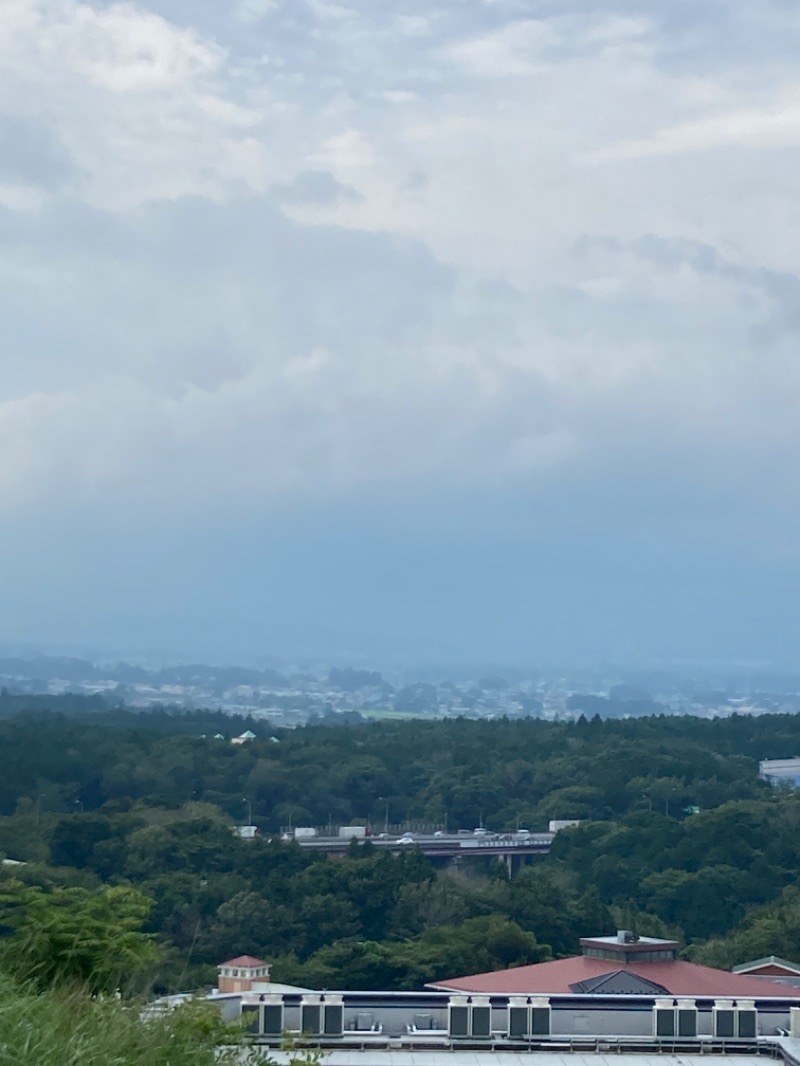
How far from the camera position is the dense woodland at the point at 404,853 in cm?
4309

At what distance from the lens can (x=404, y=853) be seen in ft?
191

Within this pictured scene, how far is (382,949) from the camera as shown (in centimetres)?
4191

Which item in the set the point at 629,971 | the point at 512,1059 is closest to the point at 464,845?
the point at 629,971

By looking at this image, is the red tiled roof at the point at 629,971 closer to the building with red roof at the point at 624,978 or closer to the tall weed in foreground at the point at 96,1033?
the building with red roof at the point at 624,978

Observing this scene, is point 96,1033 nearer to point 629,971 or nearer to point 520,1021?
point 520,1021

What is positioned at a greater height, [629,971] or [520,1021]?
[629,971]

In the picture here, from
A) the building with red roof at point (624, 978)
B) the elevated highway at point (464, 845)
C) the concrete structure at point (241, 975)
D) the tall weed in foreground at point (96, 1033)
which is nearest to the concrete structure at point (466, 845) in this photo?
the elevated highway at point (464, 845)

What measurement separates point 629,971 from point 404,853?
27.1 m

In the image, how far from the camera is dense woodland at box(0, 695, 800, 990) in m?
43.1

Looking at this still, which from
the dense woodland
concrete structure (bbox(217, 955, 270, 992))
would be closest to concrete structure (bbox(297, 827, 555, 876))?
the dense woodland

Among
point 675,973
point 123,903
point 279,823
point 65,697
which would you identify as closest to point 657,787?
point 279,823

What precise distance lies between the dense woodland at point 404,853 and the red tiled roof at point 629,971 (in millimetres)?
5363

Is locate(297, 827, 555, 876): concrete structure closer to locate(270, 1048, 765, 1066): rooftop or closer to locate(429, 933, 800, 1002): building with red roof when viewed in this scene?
locate(429, 933, 800, 1002): building with red roof

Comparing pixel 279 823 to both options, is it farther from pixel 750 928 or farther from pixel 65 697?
pixel 65 697
